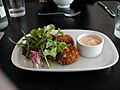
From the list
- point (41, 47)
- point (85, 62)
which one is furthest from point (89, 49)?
point (41, 47)

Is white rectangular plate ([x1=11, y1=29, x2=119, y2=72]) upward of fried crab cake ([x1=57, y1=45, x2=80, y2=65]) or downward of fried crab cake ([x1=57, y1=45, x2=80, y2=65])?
downward

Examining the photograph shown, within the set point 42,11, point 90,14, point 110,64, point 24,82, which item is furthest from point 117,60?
point 42,11

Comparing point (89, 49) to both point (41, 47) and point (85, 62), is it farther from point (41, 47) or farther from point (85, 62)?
point (41, 47)

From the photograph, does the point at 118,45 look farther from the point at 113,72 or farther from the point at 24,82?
the point at 24,82

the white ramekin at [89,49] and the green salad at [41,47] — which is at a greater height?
the green salad at [41,47]

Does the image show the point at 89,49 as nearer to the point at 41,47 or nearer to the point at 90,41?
the point at 90,41

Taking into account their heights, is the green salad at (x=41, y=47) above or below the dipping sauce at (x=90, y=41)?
above

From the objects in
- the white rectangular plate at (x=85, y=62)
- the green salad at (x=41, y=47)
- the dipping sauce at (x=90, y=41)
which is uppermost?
the green salad at (x=41, y=47)

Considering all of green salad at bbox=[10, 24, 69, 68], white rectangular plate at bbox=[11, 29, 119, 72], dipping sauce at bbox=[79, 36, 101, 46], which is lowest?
white rectangular plate at bbox=[11, 29, 119, 72]

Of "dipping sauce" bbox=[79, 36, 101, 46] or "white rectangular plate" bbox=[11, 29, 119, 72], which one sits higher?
"dipping sauce" bbox=[79, 36, 101, 46]

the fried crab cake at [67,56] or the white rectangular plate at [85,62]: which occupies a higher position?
the fried crab cake at [67,56]

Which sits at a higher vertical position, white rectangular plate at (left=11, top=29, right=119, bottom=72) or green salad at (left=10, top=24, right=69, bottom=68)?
green salad at (left=10, top=24, right=69, bottom=68)

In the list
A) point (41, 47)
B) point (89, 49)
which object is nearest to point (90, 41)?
point (89, 49)

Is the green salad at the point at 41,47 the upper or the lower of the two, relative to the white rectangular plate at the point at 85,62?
upper
